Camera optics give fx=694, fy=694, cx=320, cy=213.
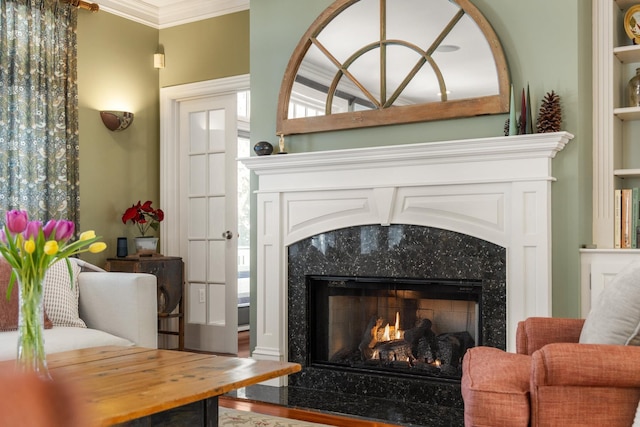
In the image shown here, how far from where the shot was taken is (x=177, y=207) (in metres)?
5.62

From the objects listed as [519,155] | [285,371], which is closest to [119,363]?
[285,371]

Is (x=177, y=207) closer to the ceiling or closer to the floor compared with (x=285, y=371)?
closer to the ceiling

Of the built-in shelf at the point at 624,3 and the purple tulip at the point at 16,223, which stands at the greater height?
the built-in shelf at the point at 624,3

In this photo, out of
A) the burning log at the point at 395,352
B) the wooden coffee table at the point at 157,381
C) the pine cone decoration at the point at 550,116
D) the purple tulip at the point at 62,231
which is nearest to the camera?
the wooden coffee table at the point at 157,381

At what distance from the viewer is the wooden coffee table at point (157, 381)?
1.84 m

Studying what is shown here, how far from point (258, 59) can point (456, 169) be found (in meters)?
→ 1.55

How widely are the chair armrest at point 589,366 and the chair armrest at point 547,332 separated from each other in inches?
24.5

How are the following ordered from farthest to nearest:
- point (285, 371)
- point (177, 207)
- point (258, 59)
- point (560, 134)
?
point (177, 207) < point (258, 59) < point (560, 134) < point (285, 371)

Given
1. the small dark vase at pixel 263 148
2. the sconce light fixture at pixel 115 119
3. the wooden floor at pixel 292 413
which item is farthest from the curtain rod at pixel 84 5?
the wooden floor at pixel 292 413

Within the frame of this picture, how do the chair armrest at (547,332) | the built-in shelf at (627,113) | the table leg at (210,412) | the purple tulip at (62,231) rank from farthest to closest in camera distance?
the built-in shelf at (627,113) < the chair armrest at (547,332) < the table leg at (210,412) < the purple tulip at (62,231)

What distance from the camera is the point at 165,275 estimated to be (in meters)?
5.14

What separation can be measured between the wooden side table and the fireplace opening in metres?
1.46

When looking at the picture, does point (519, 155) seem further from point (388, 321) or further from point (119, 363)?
point (119, 363)

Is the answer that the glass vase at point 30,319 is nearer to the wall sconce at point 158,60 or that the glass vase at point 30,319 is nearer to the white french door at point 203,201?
the white french door at point 203,201
